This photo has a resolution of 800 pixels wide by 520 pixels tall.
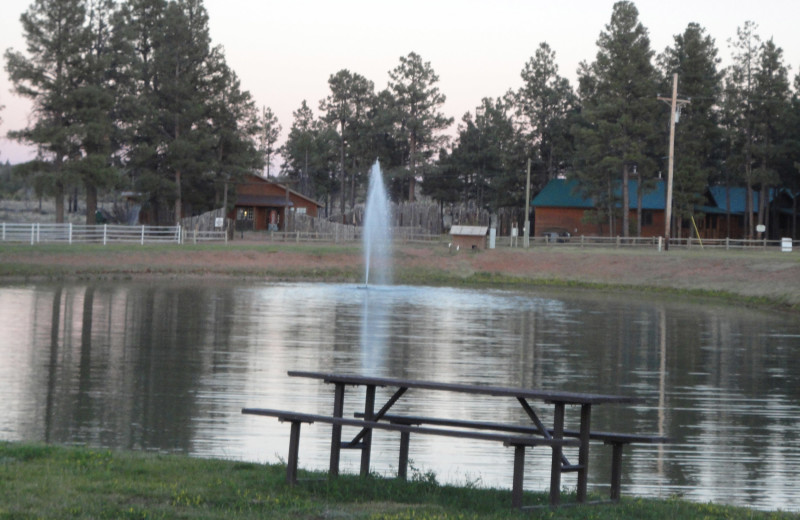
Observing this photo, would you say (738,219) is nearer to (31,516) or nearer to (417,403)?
(417,403)

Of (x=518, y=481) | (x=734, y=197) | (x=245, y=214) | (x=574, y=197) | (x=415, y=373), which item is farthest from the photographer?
(x=734, y=197)

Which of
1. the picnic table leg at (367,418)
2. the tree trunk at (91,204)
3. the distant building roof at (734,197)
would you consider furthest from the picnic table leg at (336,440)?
the distant building roof at (734,197)

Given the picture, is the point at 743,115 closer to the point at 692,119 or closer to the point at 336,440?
the point at 692,119

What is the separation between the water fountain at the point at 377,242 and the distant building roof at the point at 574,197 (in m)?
18.0

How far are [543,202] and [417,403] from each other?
65095 millimetres

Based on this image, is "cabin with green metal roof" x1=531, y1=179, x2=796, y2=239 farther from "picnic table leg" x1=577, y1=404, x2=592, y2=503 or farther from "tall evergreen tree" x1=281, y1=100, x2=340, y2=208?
A: "picnic table leg" x1=577, y1=404, x2=592, y2=503

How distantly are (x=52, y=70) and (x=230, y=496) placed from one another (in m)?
52.4

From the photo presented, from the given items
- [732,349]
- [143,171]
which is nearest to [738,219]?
[143,171]

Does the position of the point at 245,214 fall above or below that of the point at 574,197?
below

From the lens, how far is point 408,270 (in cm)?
5059

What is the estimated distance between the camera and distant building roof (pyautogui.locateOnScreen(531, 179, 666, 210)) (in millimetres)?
77625

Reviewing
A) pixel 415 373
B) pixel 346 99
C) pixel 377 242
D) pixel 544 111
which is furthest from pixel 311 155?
pixel 415 373

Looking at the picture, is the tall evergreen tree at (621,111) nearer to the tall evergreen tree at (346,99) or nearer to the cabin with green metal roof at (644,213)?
the cabin with green metal roof at (644,213)

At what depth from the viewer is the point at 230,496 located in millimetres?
7641
